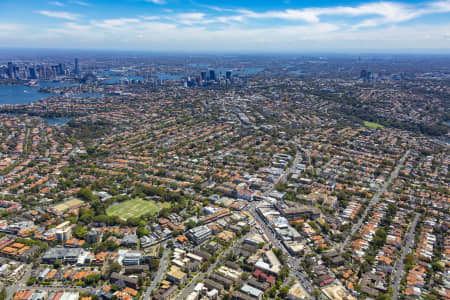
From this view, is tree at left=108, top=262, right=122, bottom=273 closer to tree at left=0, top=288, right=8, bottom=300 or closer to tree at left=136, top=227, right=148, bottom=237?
tree at left=136, top=227, right=148, bottom=237

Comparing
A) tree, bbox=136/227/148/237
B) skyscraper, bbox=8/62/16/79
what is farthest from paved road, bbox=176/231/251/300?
skyscraper, bbox=8/62/16/79

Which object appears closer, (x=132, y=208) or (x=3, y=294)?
(x=3, y=294)

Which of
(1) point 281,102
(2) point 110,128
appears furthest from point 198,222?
(1) point 281,102

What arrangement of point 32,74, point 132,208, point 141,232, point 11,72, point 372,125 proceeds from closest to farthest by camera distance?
point 141,232 → point 132,208 → point 372,125 → point 11,72 → point 32,74

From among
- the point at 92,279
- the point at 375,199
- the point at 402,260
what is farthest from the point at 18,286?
the point at 375,199

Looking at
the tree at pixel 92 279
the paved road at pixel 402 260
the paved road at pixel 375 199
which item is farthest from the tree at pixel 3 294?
the paved road at pixel 402 260

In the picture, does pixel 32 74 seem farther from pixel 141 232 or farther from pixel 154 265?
pixel 154 265
